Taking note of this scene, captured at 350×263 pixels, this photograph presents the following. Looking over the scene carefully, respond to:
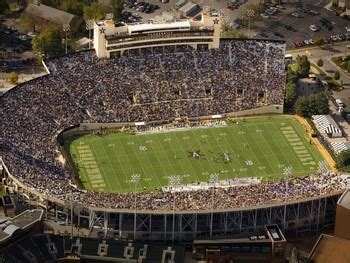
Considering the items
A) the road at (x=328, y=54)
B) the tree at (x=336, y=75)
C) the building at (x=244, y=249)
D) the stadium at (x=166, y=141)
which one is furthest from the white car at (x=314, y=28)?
the building at (x=244, y=249)

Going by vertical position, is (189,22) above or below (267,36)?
above

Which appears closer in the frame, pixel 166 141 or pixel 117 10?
pixel 166 141

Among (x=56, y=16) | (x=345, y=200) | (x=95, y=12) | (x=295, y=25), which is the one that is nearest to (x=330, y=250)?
(x=345, y=200)


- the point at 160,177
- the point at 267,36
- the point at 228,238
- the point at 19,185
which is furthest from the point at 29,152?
the point at 267,36

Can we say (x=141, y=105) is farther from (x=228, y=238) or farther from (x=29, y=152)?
(x=228, y=238)

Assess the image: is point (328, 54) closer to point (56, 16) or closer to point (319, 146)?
point (319, 146)

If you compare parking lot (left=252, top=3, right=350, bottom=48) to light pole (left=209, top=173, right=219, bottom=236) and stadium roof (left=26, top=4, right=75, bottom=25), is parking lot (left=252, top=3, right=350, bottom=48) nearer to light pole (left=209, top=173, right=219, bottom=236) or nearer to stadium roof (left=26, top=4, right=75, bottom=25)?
stadium roof (left=26, top=4, right=75, bottom=25)

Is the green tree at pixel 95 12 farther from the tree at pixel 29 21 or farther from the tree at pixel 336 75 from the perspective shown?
the tree at pixel 336 75
